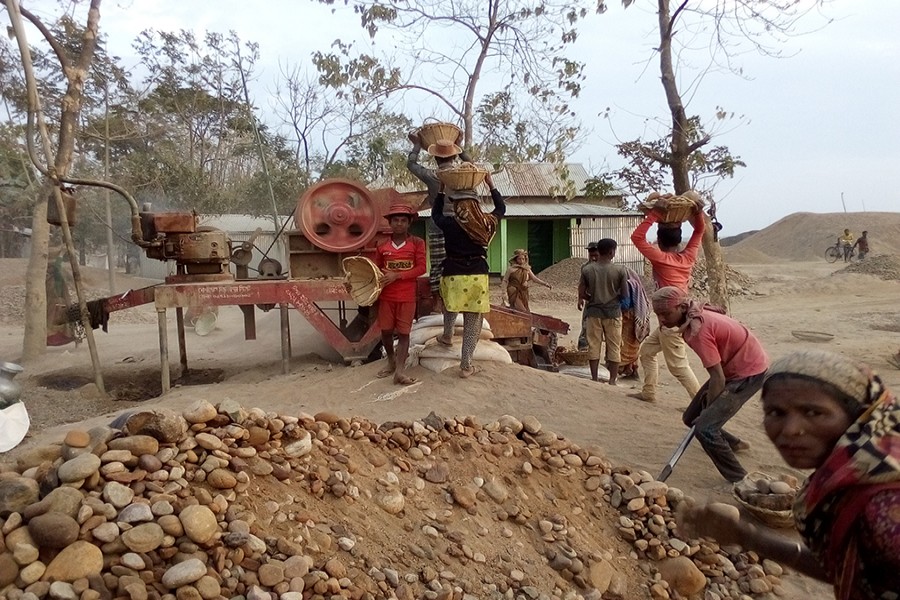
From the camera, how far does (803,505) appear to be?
1.44 meters

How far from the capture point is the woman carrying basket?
495cm

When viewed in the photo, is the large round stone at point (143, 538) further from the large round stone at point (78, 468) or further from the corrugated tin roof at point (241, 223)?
the corrugated tin roof at point (241, 223)

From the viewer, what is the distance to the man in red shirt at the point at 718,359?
372 centimetres

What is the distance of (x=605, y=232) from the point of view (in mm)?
19891

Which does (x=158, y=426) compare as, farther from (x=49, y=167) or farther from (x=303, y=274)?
(x=49, y=167)

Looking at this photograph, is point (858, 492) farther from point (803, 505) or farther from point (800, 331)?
point (800, 331)

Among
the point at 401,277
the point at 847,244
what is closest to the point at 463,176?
the point at 401,277

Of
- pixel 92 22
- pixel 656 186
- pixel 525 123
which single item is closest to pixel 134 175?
pixel 92 22

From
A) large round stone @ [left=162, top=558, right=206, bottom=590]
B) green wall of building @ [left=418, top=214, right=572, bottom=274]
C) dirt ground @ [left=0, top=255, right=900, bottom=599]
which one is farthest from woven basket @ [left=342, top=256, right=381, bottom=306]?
green wall of building @ [left=418, top=214, right=572, bottom=274]

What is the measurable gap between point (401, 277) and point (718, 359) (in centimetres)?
254

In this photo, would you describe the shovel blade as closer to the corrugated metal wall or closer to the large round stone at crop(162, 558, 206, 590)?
the large round stone at crop(162, 558, 206, 590)

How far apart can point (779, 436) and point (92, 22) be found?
9.18 m

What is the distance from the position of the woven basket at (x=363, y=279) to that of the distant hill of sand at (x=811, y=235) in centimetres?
2901

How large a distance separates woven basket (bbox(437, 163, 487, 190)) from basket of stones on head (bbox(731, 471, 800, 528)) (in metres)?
2.68
